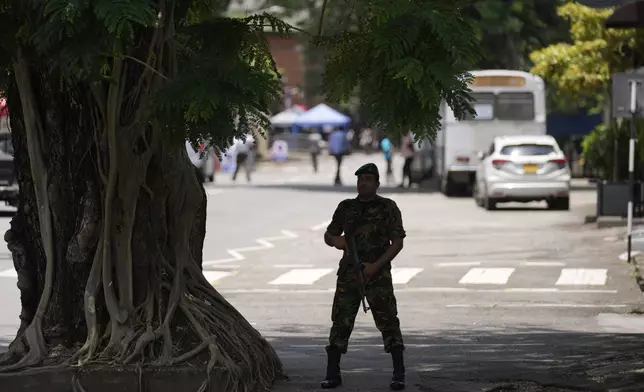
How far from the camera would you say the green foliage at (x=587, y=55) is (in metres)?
39.6

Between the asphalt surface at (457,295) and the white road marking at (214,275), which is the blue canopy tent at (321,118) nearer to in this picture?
the asphalt surface at (457,295)

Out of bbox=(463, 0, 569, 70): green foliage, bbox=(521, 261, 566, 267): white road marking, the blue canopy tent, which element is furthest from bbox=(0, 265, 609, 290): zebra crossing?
the blue canopy tent

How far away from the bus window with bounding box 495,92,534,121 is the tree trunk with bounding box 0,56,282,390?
3133 cm

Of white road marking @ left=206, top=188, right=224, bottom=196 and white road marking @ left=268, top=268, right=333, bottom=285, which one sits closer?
white road marking @ left=268, top=268, right=333, bottom=285

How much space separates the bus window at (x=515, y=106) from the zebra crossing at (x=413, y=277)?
19.8 metres

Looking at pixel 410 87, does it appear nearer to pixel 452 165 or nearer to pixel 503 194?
pixel 503 194

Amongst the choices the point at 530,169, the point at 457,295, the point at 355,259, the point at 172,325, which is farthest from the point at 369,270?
the point at 530,169

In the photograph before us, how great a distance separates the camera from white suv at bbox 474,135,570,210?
35.8 m

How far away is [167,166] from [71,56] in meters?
1.82

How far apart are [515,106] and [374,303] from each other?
31875 mm

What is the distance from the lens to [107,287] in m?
10.6

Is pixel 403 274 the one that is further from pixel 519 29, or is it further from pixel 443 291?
pixel 519 29

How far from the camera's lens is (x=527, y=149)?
118ft

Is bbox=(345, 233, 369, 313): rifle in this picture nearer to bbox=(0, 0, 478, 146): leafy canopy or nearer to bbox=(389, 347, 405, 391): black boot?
bbox=(389, 347, 405, 391): black boot
